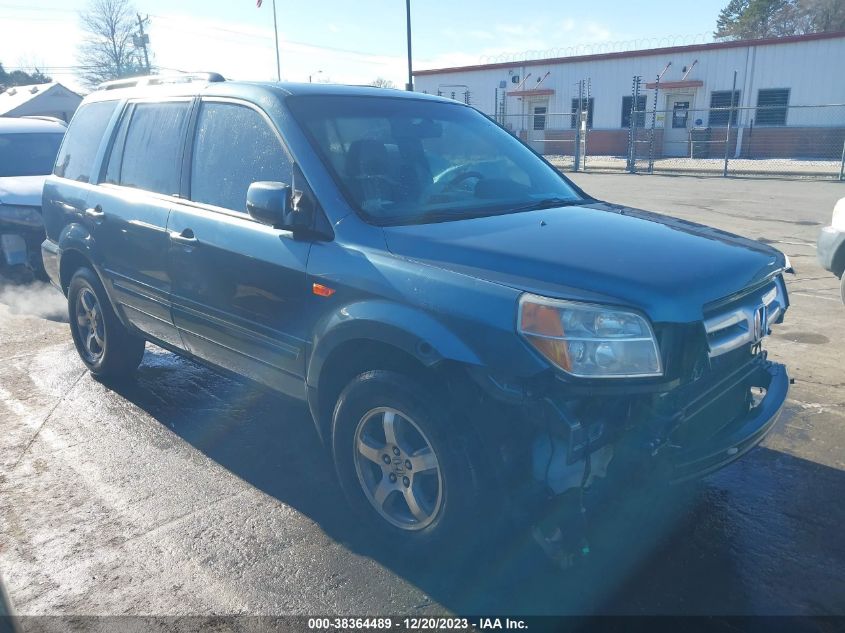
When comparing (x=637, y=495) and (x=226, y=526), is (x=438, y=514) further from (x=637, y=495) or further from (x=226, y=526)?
(x=226, y=526)

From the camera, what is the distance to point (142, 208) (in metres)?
4.32

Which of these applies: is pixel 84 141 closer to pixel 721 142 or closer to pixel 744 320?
pixel 744 320

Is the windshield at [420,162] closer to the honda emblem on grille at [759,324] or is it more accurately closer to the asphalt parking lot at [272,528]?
the honda emblem on grille at [759,324]

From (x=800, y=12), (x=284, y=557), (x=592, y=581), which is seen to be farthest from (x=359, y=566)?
(x=800, y=12)

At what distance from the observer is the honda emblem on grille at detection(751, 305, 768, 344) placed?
118 inches

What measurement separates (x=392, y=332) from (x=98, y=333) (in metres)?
3.25

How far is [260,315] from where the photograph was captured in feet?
11.6

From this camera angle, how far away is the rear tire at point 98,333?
16.3ft

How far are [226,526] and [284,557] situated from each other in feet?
1.38

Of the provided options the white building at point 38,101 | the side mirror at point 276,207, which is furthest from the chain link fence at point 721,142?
the side mirror at point 276,207

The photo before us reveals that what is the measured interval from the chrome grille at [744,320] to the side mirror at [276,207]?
1781 mm

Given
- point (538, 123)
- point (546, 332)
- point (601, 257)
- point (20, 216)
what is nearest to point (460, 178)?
point (601, 257)

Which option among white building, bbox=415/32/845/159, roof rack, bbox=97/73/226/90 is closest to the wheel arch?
roof rack, bbox=97/73/226/90

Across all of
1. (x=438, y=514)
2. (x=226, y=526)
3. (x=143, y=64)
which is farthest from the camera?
(x=143, y=64)
